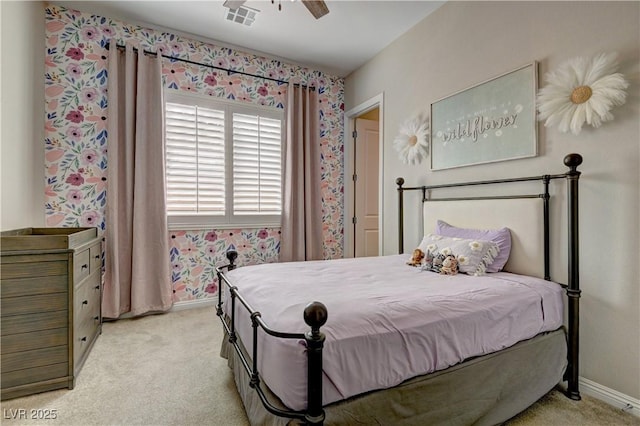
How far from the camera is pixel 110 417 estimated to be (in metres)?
1.65

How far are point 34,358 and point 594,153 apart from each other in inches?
139

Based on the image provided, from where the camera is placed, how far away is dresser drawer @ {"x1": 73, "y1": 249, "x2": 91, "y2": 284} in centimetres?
196

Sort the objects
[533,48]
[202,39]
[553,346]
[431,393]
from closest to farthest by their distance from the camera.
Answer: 1. [431,393]
2. [553,346]
3. [533,48]
4. [202,39]

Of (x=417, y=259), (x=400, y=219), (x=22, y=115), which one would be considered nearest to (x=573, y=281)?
(x=417, y=259)

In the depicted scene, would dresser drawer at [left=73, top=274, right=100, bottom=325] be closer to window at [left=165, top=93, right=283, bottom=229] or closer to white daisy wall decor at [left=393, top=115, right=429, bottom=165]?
window at [left=165, top=93, right=283, bottom=229]

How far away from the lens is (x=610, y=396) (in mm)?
1768

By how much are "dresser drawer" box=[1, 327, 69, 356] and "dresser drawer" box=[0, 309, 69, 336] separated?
0.08 ft

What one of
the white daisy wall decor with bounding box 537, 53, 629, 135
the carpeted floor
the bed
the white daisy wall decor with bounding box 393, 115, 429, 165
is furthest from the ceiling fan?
the carpeted floor

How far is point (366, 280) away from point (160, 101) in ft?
9.10

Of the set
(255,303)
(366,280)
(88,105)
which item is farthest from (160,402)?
(88,105)

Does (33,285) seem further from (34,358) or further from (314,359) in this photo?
(314,359)

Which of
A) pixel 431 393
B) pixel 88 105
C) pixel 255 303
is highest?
pixel 88 105

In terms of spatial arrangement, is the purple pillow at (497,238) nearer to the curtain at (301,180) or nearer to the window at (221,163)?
the curtain at (301,180)

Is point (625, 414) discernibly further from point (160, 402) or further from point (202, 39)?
point (202, 39)
